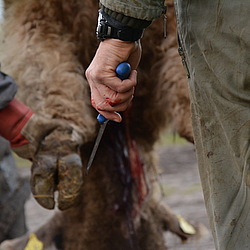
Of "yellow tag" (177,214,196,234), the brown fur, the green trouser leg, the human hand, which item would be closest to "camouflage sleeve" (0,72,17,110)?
the brown fur

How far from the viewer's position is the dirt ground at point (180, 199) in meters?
1.59

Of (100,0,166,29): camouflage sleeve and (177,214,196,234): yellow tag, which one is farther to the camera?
(177,214,196,234): yellow tag

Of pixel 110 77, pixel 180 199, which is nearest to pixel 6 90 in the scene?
pixel 110 77

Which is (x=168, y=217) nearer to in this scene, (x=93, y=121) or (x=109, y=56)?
(x=93, y=121)

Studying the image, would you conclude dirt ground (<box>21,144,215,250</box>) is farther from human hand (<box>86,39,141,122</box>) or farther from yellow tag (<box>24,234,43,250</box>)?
human hand (<box>86,39,141,122</box>)

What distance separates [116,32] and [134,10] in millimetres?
54

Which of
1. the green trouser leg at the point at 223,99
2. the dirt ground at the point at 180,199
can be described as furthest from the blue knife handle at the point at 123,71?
the dirt ground at the point at 180,199

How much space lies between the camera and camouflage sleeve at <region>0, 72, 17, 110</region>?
115 cm

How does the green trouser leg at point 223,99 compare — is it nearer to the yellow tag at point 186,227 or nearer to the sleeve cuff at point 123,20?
the sleeve cuff at point 123,20

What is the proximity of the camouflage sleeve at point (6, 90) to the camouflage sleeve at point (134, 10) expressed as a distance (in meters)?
0.63

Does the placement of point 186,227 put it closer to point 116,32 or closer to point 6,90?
point 6,90

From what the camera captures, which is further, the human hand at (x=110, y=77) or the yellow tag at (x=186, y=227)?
the yellow tag at (x=186, y=227)

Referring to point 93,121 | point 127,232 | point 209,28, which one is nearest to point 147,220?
point 127,232

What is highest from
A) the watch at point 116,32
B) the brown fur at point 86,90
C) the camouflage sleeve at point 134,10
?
the camouflage sleeve at point 134,10
